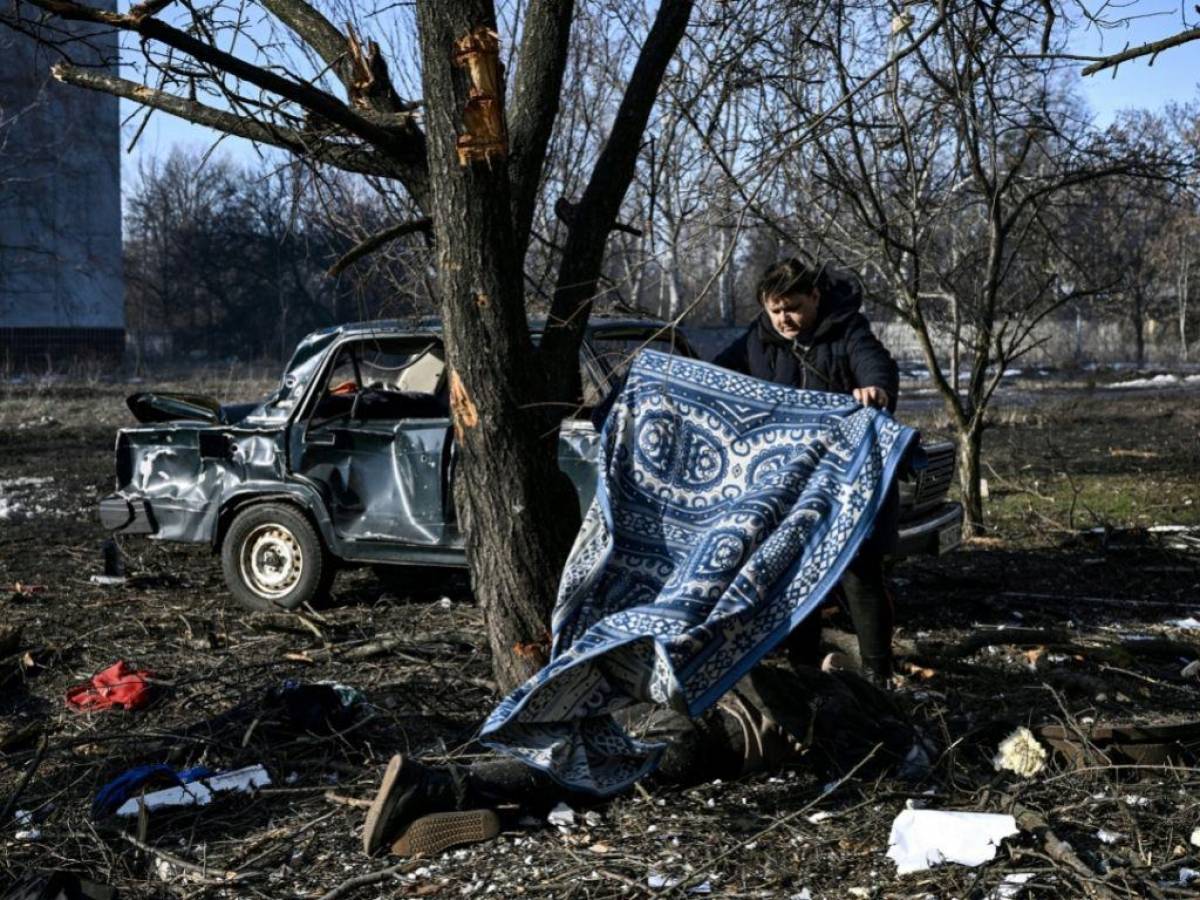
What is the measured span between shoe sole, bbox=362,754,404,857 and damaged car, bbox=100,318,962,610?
3.51 m

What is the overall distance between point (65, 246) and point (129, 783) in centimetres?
3794

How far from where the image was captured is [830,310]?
566 cm

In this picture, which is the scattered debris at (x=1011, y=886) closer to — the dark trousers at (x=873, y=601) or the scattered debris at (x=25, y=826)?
the dark trousers at (x=873, y=601)

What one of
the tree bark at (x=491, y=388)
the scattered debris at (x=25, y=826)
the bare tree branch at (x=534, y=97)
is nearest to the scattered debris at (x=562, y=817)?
the tree bark at (x=491, y=388)

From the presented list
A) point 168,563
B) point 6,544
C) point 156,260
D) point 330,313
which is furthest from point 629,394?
point 156,260

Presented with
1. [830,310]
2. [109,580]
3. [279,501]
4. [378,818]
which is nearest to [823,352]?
[830,310]

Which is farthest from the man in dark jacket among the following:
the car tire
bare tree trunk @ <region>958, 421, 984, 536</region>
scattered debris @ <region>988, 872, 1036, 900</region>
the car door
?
bare tree trunk @ <region>958, 421, 984, 536</region>

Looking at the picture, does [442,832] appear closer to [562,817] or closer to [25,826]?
[562,817]

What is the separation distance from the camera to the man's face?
5566mm

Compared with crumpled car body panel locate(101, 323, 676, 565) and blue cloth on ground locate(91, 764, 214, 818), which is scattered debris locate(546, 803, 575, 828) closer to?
blue cloth on ground locate(91, 764, 214, 818)

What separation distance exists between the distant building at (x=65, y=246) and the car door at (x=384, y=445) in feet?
85.7

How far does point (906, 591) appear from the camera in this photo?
8453 mm

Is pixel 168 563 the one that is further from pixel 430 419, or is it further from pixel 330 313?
pixel 330 313

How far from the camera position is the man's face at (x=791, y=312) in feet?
18.3
